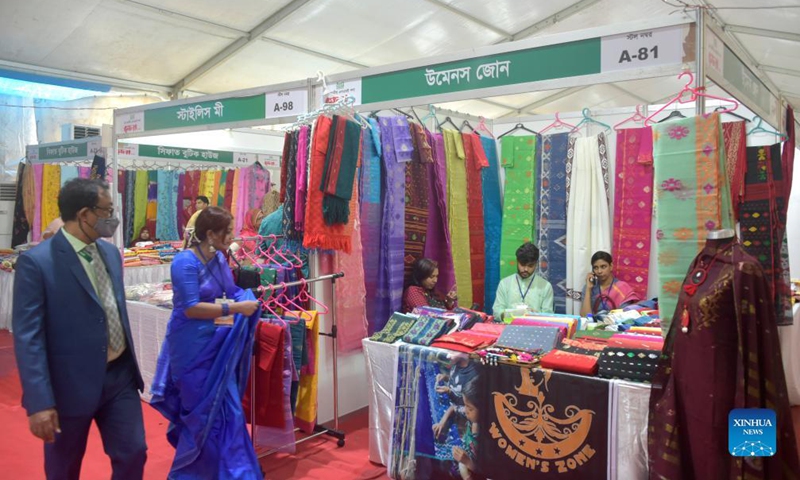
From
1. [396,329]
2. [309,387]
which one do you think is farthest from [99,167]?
[396,329]

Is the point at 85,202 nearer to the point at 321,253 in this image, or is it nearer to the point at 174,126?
the point at 321,253

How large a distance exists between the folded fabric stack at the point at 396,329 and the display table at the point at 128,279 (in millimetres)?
4004

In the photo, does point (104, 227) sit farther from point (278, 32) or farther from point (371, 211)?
point (278, 32)

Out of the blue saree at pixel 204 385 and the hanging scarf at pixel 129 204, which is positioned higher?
the hanging scarf at pixel 129 204

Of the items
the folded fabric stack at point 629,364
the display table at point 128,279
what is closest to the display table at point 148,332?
the display table at point 128,279

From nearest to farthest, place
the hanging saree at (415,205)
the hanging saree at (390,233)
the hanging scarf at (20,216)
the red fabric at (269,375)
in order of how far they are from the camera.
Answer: the red fabric at (269,375), the hanging saree at (390,233), the hanging saree at (415,205), the hanging scarf at (20,216)

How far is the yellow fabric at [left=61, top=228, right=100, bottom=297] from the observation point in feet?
7.09

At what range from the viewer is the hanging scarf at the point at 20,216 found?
773cm

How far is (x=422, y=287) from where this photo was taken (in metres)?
4.21

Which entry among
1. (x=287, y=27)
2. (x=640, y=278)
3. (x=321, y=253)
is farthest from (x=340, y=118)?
(x=287, y=27)

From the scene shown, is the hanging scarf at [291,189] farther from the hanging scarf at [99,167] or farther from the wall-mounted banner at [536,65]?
the hanging scarf at [99,167]

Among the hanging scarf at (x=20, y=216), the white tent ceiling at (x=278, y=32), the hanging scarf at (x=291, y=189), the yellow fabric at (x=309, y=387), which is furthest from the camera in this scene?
the hanging scarf at (x=20, y=216)

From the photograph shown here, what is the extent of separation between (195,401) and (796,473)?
2427 mm

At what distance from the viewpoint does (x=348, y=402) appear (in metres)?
4.07
